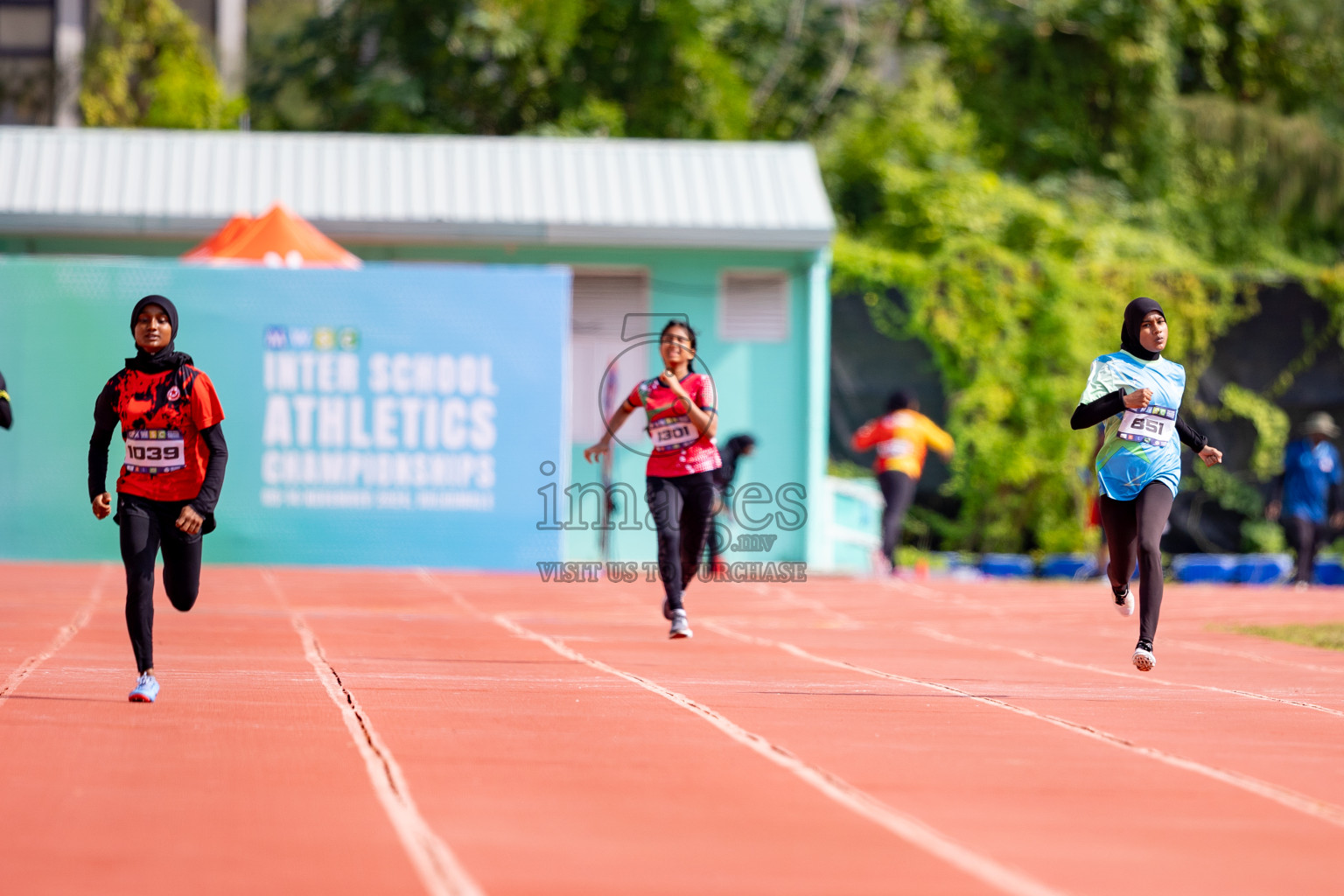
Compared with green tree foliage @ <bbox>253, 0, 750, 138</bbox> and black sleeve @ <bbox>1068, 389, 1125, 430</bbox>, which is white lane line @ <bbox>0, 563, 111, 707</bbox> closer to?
black sleeve @ <bbox>1068, 389, 1125, 430</bbox>

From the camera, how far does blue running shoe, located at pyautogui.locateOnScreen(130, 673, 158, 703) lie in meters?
7.06

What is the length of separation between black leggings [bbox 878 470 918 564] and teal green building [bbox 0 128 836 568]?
3.94 feet

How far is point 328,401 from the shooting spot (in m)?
15.5

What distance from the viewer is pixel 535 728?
6.67 m

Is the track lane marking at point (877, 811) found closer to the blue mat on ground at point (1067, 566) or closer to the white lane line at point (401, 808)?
the white lane line at point (401, 808)

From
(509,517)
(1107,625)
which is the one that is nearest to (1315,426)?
(1107,625)

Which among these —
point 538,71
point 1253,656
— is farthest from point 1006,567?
point 538,71

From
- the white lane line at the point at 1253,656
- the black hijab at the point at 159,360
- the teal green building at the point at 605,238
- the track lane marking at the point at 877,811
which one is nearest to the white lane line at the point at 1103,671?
the white lane line at the point at 1253,656

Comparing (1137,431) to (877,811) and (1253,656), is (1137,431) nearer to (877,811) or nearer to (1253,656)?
(1253,656)

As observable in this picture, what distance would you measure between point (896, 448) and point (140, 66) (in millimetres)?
20659

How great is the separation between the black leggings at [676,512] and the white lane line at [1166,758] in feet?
3.61

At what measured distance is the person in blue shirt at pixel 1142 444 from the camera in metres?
8.46

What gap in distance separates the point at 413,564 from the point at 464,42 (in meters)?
13.8

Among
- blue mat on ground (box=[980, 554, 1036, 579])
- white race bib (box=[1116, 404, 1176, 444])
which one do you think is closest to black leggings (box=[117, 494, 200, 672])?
white race bib (box=[1116, 404, 1176, 444])
